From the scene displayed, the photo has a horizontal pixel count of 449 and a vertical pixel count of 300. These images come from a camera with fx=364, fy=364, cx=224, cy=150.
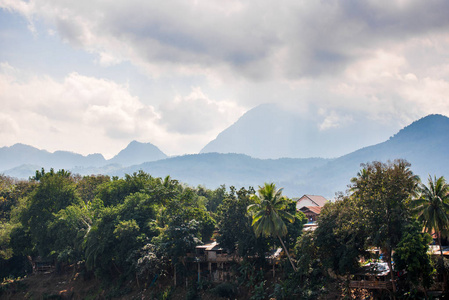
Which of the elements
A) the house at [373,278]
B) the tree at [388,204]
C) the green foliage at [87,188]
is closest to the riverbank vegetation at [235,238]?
the tree at [388,204]

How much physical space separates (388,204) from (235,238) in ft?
63.2

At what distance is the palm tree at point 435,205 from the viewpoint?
105 feet

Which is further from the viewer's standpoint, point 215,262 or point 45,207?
point 45,207

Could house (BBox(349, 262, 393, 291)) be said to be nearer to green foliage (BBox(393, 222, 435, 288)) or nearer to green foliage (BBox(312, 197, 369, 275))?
green foliage (BBox(312, 197, 369, 275))

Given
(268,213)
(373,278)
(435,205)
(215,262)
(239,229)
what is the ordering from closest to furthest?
(435,205)
(373,278)
(268,213)
(239,229)
(215,262)

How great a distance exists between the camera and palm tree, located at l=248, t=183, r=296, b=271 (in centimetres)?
3916

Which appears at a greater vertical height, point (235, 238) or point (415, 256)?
point (415, 256)

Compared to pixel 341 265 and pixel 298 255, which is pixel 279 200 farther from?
pixel 341 265

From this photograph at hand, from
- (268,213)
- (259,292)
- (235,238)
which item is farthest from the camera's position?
(235,238)

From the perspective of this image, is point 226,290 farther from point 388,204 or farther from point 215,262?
point 388,204

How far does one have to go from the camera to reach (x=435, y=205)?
32.4 m

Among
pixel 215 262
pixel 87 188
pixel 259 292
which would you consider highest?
pixel 87 188

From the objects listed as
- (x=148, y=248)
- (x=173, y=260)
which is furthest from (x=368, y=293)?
(x=148, y=248)

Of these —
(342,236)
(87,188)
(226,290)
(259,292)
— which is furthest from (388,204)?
(87,188)
